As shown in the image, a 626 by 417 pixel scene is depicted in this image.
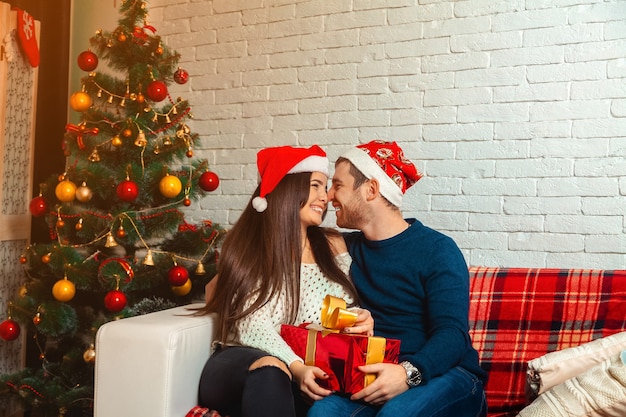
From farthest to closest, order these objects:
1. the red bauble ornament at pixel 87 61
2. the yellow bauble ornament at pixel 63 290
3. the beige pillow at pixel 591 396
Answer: the red bauble ornament at pixel 87 61, the yellow bauble ornament at pixel 63 290, the beige pillow at pixel 591 396

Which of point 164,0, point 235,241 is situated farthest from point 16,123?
point 235,241

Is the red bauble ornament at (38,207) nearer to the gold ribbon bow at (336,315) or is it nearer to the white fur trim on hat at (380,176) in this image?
the white fur trim on hat at (380,176)

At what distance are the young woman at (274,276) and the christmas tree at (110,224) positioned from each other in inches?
25.1

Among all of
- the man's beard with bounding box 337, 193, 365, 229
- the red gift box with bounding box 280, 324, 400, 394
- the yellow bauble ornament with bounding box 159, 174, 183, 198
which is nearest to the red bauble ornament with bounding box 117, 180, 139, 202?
the yellow bauble ornament with bounding box 159, 174, 183, 198

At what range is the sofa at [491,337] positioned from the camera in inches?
73.9

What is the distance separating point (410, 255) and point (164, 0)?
213 centimetres

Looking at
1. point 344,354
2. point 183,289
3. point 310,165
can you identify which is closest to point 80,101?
point 183,289

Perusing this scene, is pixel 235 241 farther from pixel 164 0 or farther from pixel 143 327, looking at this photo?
pixel 164 0

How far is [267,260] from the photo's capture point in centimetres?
207

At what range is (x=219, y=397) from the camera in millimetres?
1942

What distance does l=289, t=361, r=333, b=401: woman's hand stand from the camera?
69.4 inches

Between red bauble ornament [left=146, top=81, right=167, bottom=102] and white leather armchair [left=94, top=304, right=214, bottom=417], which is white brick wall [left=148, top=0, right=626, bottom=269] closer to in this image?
red bauble ornament [left=146, top=81, right=167, bottom=102]

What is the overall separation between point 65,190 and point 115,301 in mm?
498

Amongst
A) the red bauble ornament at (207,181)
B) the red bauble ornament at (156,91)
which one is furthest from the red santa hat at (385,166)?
the red bauble ornament at (156,91)
